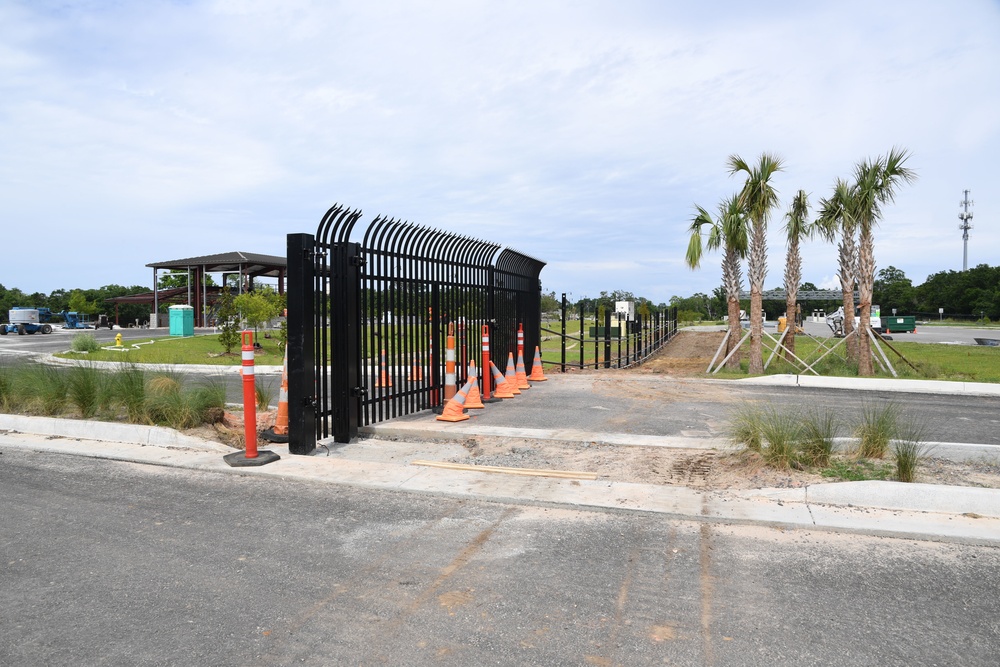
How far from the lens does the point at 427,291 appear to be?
10.3 meters

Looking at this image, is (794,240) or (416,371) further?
(794,240)

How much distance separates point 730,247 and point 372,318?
43.5 ft

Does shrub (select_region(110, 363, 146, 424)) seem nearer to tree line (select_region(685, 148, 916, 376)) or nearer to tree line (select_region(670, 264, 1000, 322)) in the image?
tree line (select_region(685, 148, 916, 376))

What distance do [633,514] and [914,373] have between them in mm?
15567

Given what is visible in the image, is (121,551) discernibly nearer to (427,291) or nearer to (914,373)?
(427,291)

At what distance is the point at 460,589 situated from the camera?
4168mm

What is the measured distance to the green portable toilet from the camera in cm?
3759

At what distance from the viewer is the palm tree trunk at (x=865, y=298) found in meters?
17.2

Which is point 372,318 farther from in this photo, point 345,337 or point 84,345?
point 84,345

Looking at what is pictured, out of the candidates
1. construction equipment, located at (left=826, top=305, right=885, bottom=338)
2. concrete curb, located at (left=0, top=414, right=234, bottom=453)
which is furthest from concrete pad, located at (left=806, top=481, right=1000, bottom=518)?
construction equipment, located at (left=826, top=305, right=885, bottom=338)

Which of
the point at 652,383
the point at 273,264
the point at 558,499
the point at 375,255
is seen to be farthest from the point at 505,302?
the point at 273,264

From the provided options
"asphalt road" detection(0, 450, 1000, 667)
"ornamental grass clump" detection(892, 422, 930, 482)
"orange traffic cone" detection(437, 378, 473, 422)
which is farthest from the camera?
"orange traffic cone" detection(437, 378, 473, 422)

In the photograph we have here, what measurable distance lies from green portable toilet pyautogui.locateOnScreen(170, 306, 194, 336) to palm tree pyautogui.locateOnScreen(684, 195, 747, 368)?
29323mm

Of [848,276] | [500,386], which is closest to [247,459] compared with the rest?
[500,386]
